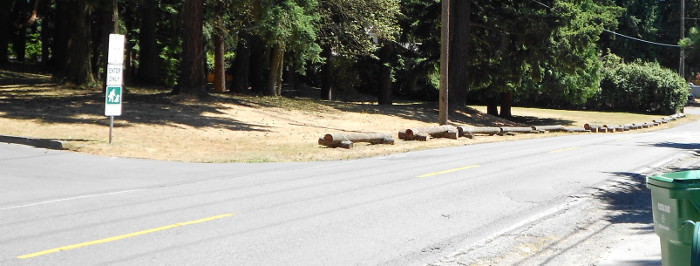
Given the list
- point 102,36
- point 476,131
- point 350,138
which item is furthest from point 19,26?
point 350,138

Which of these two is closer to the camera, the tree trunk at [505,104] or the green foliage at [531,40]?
the green foliage at [531,40]

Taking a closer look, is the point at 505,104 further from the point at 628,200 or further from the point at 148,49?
the point at 628,200

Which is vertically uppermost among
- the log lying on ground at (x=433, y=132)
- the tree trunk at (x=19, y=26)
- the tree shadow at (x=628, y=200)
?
the tree trunk at (x=19, y=26)

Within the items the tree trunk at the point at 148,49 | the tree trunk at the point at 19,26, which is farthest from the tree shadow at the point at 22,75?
the tree trunk at the point at 19,26

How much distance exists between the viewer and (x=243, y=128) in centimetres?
2348

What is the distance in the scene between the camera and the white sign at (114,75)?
57.5 ft

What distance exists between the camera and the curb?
1698 cm

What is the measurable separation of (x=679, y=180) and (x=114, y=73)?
14.9m

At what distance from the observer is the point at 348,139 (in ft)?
66.9

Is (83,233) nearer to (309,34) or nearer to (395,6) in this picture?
(309,34)

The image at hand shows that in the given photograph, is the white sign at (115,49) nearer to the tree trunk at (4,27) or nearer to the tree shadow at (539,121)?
the tree trunk at (4,27)

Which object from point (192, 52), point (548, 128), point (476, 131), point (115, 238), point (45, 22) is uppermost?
point (45, 22)

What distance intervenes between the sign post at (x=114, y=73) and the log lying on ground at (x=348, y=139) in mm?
5534

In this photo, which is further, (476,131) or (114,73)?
(476,131)
